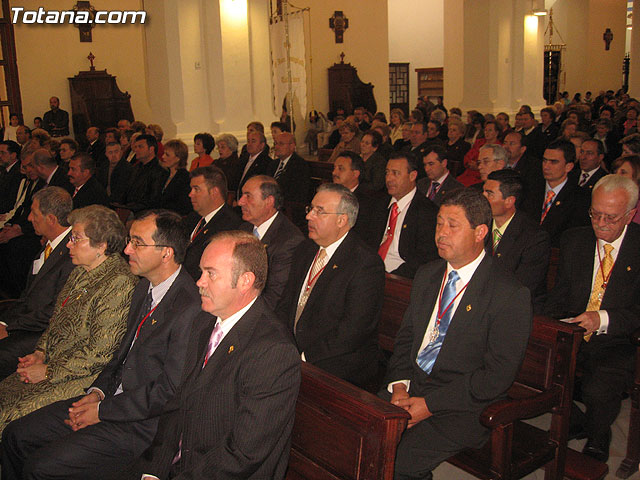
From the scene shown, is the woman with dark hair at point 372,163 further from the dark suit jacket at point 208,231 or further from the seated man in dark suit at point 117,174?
the seated man in dark suit at point 117,174

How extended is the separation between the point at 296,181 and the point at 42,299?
3.70 meters

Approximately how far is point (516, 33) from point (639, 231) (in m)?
12.0

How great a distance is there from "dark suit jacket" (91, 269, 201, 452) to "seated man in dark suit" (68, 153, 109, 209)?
3352mm

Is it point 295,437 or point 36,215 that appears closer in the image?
point 295,437

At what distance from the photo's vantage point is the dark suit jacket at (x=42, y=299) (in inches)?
147

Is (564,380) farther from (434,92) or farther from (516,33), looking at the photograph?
(434,92)

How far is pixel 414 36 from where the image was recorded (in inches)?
829

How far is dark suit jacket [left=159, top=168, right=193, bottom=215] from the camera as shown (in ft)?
20.7

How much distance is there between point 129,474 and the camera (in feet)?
8.00

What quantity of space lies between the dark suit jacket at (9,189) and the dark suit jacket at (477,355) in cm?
576

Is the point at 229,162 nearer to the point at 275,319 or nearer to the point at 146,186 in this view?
the point at 146,186

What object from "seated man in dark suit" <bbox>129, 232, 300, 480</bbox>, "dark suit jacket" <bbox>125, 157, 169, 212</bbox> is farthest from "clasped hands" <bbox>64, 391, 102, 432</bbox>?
"dark suit jacket" <bbox>125, 157, 169, 212</bbox>

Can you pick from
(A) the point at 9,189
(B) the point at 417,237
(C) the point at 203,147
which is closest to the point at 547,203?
(B) the point at 417,237

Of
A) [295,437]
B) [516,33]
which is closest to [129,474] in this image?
[295,437]
